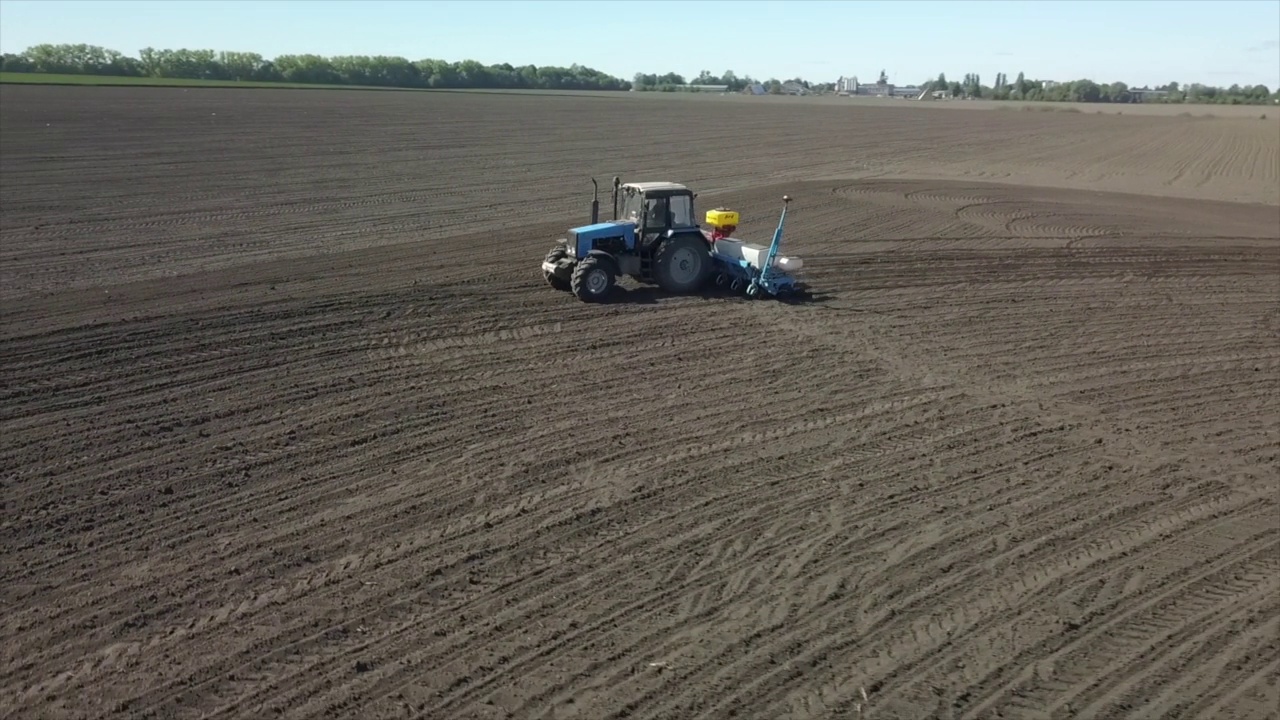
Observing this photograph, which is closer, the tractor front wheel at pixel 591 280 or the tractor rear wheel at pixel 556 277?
the tractor front wheel at pixel 591 280

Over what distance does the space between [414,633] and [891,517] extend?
4.00 meters

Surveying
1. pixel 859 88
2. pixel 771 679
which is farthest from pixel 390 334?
pixel 859 88

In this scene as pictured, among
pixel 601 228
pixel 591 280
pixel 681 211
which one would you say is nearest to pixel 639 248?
pixel 601 228

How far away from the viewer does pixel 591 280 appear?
47.0 ft

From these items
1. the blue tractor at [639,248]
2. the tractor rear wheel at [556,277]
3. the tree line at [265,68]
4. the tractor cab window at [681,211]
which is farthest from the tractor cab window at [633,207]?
the tree line at [265,68]

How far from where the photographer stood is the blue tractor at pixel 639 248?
1438 cm

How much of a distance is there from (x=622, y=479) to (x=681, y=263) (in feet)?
21.2

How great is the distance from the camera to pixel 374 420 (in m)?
10.1

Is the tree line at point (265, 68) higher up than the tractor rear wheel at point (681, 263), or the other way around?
the tree line at point (265, 68)

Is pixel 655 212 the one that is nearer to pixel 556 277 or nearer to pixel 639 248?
pixel 639 248

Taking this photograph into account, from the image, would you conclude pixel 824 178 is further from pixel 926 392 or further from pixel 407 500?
pixel 407 500

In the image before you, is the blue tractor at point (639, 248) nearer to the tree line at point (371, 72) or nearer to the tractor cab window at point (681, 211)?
the tractor cab window at point (681, 211)

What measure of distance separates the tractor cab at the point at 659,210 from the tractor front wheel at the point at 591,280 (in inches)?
31.0

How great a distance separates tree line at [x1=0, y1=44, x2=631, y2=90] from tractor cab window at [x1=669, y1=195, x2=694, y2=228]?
→ 8463cm
